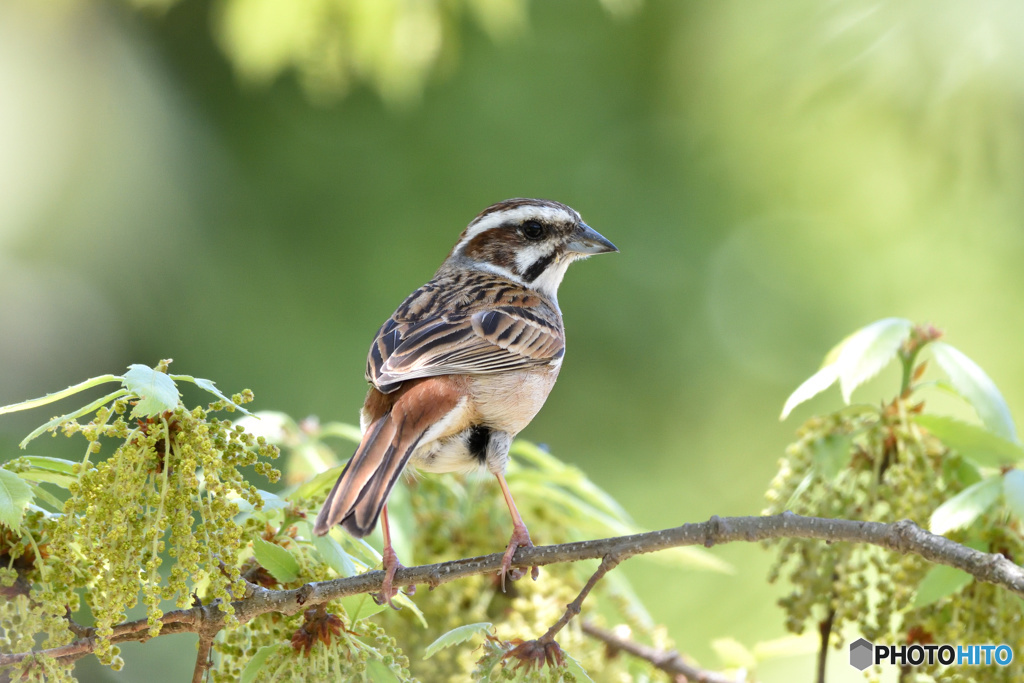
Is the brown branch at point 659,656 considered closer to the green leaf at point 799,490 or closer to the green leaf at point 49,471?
the green leaf at point 799,490

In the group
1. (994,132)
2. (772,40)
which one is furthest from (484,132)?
(994,132)

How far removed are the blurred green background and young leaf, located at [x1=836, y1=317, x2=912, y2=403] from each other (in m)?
1.81

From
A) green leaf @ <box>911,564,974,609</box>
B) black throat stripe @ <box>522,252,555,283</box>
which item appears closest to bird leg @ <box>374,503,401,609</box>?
green leaf @ <box>911,564,974,609</box>

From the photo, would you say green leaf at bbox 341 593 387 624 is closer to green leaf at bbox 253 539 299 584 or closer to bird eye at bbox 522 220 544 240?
green leaf at bbox 253 539 299 584

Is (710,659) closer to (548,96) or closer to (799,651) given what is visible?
(799,651)

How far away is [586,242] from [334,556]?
2172 millimetres

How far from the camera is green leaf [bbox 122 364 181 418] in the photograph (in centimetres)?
183

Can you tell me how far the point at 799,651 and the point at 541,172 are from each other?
3.47 meters

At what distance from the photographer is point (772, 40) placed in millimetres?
4609

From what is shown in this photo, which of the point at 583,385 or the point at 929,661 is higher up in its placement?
the point at 583,385

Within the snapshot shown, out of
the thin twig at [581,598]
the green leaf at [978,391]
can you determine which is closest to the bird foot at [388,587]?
the thin twig at [581,598]

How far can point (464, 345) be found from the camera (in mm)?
3260

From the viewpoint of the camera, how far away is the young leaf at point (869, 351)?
2.69 m

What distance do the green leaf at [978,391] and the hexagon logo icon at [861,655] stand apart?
2.15ft
